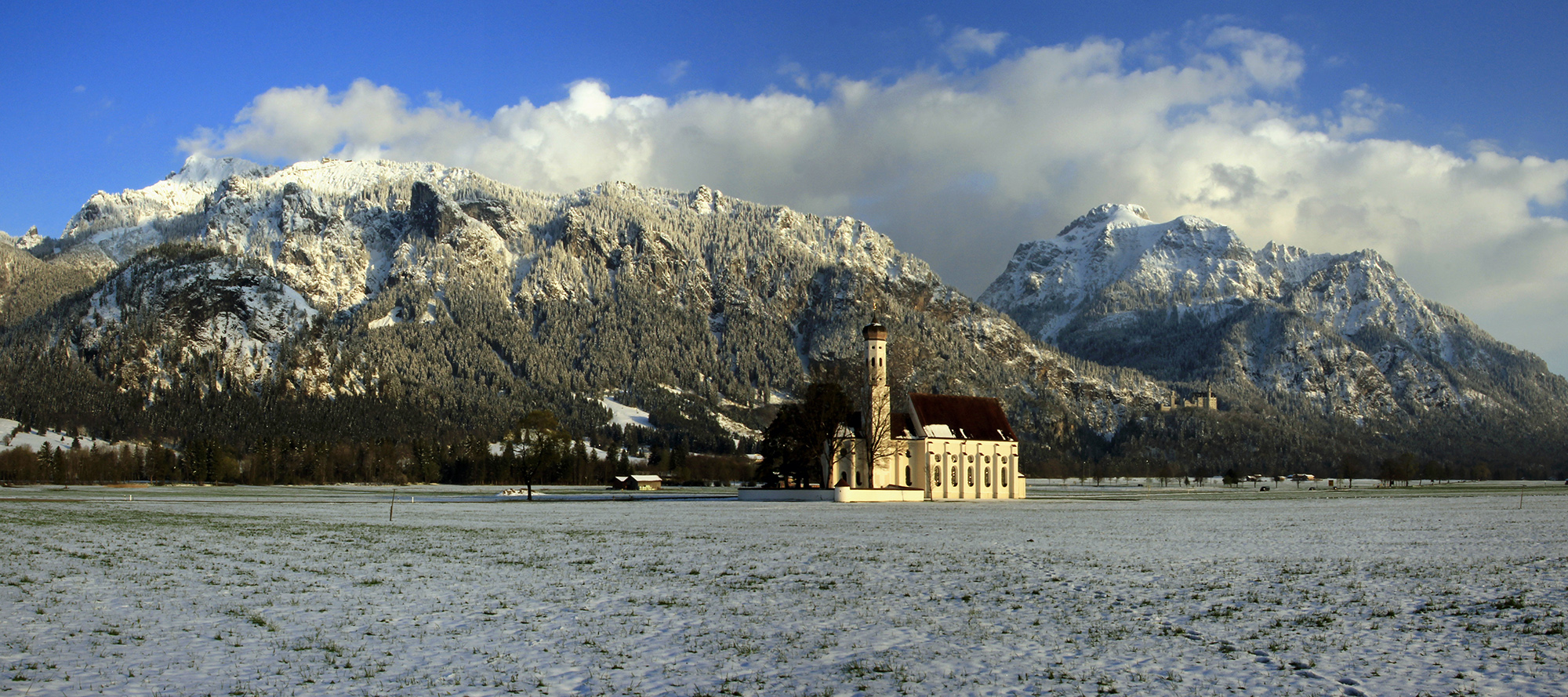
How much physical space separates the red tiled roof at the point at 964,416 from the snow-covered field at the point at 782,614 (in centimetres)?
6321

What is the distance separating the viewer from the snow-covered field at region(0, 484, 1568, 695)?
1429cm

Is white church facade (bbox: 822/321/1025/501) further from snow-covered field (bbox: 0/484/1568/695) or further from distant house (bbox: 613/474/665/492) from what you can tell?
snow-covered field (bbox: 0/484/1568/695)

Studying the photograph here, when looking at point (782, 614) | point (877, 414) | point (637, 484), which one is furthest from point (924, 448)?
point (782, 614)

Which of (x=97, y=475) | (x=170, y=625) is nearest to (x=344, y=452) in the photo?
(x=97, y=475)

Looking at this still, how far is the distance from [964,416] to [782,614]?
85810 millimetres

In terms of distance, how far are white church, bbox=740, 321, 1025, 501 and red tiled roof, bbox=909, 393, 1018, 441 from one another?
9 cm

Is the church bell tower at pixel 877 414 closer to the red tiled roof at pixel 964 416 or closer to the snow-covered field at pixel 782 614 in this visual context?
the red tiled roof at pixel 964 416

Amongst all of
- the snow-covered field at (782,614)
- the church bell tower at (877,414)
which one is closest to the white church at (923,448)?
the church bell tower at (877,414)

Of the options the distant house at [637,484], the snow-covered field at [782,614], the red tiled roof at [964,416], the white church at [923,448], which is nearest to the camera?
the snow-covered field at [782,614]

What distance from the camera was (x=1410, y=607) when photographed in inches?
769

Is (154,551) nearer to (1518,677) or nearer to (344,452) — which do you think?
(1518,677)

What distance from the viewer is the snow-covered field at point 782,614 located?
14.3 m

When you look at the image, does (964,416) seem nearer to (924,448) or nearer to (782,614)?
(924,448)

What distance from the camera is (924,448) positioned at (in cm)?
9825
